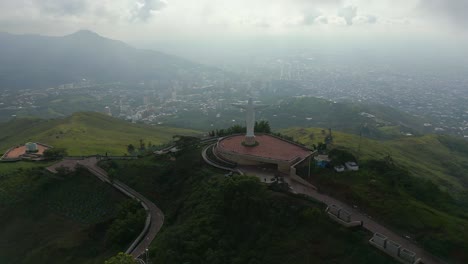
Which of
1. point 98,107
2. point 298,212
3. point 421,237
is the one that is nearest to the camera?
point 421,237

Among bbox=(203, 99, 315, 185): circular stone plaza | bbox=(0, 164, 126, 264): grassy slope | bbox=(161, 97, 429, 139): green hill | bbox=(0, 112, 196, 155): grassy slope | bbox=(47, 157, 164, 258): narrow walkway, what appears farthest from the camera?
Result: bbox=(161, 97, 429, 139): green hill

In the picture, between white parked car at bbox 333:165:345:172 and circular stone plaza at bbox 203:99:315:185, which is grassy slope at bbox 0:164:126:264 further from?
white parked car at bbox 333:165:345:172

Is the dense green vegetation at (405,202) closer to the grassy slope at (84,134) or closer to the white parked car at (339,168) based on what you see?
the white parked car at (339,168)

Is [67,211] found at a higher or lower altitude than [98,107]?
higher

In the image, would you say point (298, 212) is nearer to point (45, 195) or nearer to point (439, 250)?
point (439, 250)

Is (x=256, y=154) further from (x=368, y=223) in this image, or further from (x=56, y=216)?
(x=56, y=216)

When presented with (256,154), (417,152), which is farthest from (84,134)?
(417,152)

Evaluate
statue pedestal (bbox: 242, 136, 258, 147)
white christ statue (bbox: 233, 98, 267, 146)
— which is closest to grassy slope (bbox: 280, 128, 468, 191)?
statue pedestal (bbox: 242, 136, 258, 147)

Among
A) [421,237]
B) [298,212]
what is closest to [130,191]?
[298,212]

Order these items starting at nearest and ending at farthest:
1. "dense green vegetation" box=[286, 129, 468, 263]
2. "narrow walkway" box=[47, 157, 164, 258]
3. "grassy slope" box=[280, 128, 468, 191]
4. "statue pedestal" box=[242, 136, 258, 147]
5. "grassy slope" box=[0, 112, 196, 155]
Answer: "dense green vegetation" box=[286, 129, 468, 263] → "narrow walkway" box=[47, 157, 164, 258] → "statue pedestal" box=[242, 136, 258, 147] → "grassy slope" box=[0, 112, 196, 155] → "grassy slope" box=[280, 128, 468, 191]
